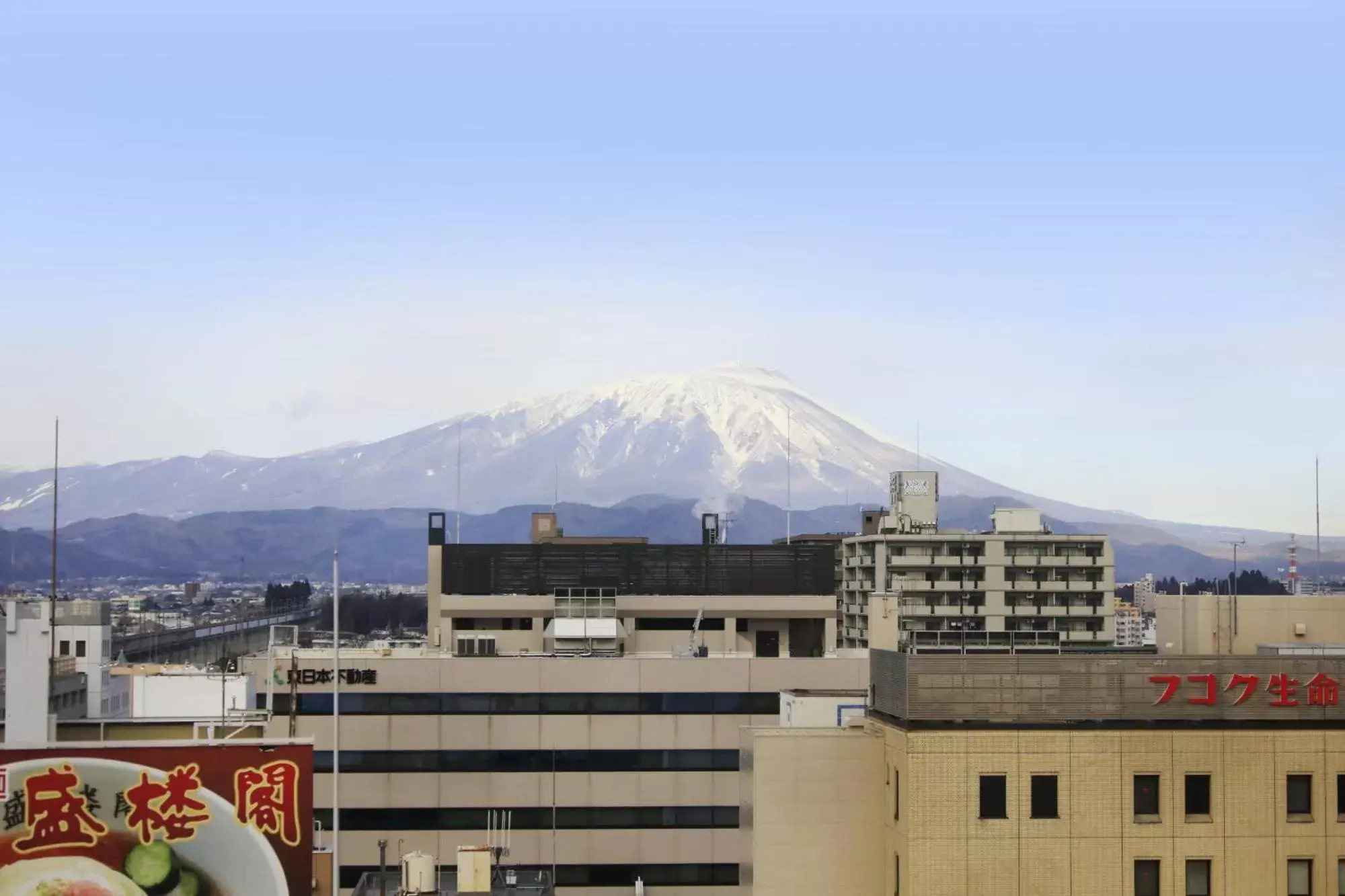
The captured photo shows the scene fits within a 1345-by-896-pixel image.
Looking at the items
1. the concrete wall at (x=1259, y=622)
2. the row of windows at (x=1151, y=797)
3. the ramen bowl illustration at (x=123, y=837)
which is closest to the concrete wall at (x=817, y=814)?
the row of windows at (x=1151, y=797)

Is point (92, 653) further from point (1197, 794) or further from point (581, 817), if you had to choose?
point (1197, 794)

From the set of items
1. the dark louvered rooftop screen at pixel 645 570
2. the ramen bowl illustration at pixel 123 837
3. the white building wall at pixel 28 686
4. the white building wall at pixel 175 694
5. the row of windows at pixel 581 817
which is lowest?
the row of windows at pixel 581 817

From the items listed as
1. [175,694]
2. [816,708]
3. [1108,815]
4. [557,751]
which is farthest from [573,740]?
[175,694]

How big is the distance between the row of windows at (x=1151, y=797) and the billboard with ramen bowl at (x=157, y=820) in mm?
18078

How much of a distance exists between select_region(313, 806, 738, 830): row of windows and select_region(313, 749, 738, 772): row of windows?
6.14ft

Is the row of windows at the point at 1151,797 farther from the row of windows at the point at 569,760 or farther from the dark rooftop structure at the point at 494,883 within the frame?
the row of windows at the point at 569,760

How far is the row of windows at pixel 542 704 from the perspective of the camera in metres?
83.4

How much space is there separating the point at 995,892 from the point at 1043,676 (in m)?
5.77

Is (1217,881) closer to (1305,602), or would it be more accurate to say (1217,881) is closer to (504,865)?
(1305,602)

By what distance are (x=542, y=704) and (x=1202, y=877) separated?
43.7 m

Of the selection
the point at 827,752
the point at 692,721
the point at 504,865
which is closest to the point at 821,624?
the point at 692,721

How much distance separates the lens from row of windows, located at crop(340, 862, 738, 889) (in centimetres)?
8306

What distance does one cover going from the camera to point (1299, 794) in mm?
46188

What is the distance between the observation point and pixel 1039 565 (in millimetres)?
160375
